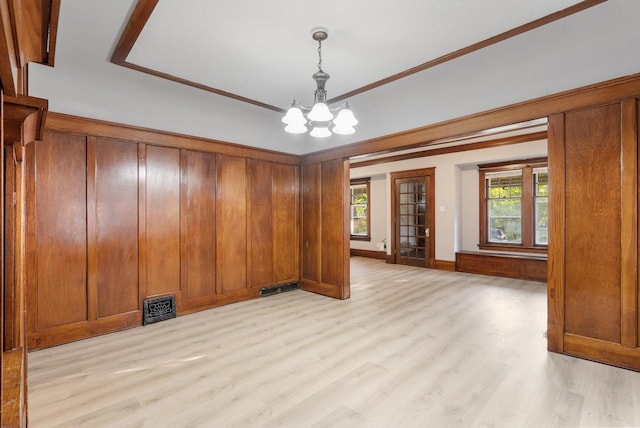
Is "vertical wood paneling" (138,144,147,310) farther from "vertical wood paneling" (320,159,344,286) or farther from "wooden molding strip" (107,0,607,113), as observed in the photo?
"vertical wood paneling" (320,159,344,286)

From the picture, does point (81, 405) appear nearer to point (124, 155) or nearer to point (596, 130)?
point (124, 155)

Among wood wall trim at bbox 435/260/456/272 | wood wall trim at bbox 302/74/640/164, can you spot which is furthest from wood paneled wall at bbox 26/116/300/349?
wood wall trim at bbox 435/260/456/272

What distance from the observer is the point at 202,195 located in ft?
14.3

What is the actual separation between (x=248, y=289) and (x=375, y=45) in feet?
12.1

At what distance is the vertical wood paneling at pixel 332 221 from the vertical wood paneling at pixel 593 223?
2780 mm

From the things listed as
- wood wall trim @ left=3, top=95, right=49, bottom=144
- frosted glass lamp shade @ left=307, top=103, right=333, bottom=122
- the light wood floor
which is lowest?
the light wood floor

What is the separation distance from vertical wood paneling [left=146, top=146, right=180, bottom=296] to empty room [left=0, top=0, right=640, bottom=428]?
0.08 ft

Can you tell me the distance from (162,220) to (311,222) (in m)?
2.29

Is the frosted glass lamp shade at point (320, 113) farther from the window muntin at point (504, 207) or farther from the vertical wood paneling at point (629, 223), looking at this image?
the window muntin at point (504, 207)

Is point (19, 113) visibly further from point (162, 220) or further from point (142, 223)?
point (162, 220)

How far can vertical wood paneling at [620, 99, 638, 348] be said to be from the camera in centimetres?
258

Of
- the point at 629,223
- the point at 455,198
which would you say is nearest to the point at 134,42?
the point at 629,223

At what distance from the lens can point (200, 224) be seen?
14.2 feet

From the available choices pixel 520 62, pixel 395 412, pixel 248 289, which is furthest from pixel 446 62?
pixel 248 289
